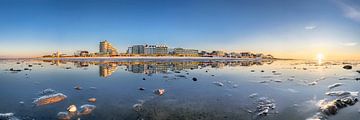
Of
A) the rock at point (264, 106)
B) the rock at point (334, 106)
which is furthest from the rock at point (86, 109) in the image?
the rock at point (334, 106)

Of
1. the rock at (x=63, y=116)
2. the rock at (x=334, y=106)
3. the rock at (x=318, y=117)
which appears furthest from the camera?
the rock at (x=334, y=106)

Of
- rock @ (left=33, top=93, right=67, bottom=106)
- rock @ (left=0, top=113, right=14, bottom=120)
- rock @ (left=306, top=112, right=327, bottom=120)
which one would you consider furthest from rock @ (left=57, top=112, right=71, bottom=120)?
rock @ (left=306, top=112, right=327, bottom=120)

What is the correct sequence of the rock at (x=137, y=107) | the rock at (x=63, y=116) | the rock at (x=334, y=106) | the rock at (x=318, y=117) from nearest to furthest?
the rock at (x=63, y=116) → the rock at (x=318, y=117) → the rock at (x=334, y=106) → the rock at (x=137, y=107)

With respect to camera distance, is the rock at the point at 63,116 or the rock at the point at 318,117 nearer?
the rock at the point at 63,116

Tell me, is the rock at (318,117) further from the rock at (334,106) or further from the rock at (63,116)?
the rock at (63,116)

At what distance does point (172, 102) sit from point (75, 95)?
5.63 meters

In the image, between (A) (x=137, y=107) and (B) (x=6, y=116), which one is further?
(A) (x=137, y=107)

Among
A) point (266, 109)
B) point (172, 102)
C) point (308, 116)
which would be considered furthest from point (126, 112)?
point (308, 116)

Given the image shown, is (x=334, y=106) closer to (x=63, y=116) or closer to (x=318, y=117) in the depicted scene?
(x=318, y=117)

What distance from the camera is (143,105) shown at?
1125 centimetres

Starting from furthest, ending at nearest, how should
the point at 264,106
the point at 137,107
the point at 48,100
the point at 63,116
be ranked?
the point at 48,100 → the point at 264,106 → the point at 137,107 → the point at 63,116

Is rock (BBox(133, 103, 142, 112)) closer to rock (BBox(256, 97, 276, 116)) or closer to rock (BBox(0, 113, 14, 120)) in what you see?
rock (BBox(0, 113, 14, 120))

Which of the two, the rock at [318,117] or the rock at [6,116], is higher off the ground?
the rock at [6,116]

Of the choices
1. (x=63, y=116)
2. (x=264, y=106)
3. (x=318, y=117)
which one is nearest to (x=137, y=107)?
(x=63, y=116)
